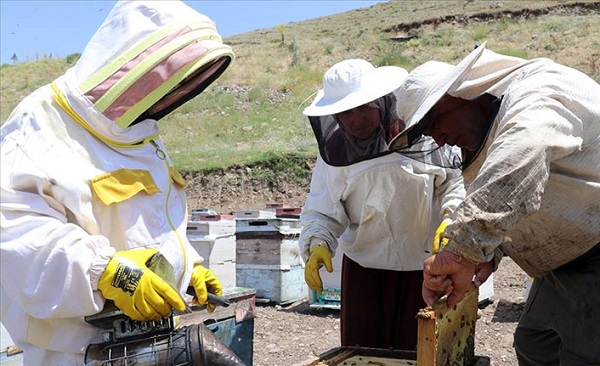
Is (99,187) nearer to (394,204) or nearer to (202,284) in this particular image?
(202,284)

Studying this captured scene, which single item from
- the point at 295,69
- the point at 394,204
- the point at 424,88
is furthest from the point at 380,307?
the point at 295,69

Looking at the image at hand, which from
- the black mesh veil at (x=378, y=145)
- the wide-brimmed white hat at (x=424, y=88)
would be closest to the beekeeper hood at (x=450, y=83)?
the wide-brimmed white hat at (x=424, y=88)

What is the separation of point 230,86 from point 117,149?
69.5 feet

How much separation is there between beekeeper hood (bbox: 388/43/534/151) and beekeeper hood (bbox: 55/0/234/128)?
2.36 feet

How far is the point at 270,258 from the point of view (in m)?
6.64

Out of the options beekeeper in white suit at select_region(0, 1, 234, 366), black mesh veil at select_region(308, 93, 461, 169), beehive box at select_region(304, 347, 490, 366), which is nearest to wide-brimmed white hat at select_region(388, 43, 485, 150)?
black mesh veil at select_region(308, 93, 461, 169)

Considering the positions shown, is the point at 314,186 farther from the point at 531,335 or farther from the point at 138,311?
the point at 138,311

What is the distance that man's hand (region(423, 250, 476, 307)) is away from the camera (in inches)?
71.3

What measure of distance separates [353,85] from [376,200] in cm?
54

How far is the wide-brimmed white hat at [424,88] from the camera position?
204 centimetres

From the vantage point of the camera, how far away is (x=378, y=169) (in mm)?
2848

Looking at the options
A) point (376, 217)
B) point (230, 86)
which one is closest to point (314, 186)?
point (376, 217)

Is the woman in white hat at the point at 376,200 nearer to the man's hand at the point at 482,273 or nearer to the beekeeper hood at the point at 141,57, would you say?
the man's hand at the point at 482,273

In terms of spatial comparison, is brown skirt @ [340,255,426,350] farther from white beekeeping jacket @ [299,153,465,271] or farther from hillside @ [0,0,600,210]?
hillside @ [0,0,600,210]
